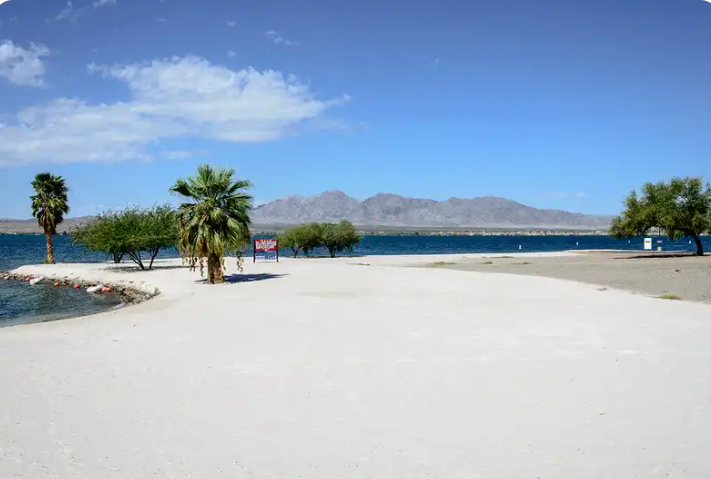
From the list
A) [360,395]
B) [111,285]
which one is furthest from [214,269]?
[360,395]

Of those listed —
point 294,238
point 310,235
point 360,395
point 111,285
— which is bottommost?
point 360,395

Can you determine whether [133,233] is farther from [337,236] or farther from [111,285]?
[337,236]

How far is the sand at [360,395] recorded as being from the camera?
18.7ft

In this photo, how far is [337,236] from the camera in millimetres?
55094

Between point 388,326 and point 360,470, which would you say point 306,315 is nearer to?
point 388,326

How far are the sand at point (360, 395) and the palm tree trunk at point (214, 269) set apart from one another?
32.6ft

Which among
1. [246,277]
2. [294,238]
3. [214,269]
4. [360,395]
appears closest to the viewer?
[360,395]

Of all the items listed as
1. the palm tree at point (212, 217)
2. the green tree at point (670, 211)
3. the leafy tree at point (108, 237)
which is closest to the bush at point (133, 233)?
the leafy tree at point (108, 237)

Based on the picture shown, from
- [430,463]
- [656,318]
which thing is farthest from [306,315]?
[430,463]

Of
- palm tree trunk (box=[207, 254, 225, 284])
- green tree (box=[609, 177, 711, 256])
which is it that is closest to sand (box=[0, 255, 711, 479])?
palm tree trunk (box=[207, 254, 225, 284])

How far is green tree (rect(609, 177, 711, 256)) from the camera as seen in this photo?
4472 centimetres

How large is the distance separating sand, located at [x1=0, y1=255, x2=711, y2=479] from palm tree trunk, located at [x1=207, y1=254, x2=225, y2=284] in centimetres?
993

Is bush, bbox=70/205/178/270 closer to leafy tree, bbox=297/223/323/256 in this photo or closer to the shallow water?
the shallow water

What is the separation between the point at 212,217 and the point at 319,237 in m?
29.7
